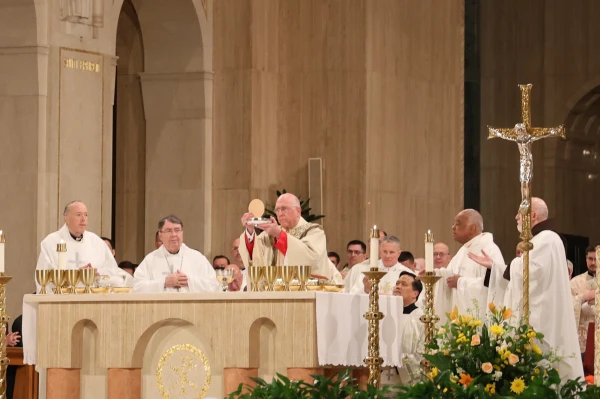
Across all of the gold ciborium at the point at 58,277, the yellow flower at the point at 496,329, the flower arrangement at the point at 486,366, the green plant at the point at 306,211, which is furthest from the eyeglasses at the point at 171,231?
the green plant at the point at 306,211

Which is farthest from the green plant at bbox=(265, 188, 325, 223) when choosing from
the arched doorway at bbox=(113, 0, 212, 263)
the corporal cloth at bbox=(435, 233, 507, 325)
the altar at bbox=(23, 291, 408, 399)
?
the altar at bbox=(23, 291, 408, 399)

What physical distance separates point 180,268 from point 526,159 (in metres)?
3.17

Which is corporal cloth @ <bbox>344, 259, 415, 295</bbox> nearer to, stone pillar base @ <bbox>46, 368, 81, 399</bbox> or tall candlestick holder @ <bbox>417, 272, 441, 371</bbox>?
tall candlestick holder @ <bbox>417, 272, 441, 371</bbox>

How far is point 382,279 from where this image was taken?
11.9 m

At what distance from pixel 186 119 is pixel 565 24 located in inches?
289

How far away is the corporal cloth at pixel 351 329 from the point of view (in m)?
8.31

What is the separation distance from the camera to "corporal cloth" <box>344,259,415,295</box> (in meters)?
11.5

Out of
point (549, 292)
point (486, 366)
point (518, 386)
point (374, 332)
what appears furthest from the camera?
point (549, 292)

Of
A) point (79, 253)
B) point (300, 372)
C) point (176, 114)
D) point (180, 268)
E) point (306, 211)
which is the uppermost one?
point (176, 114)

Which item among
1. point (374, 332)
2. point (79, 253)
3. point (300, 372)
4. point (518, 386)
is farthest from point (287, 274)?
point (79, 253)

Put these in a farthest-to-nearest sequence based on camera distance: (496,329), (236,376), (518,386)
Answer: (236,376), (496,329), (518,386)

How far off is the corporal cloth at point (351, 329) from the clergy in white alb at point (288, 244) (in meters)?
0.63

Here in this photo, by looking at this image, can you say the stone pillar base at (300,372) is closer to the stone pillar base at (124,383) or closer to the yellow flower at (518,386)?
the stone pillar base at (124,383)

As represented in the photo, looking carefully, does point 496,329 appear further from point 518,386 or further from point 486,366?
point 518,386
